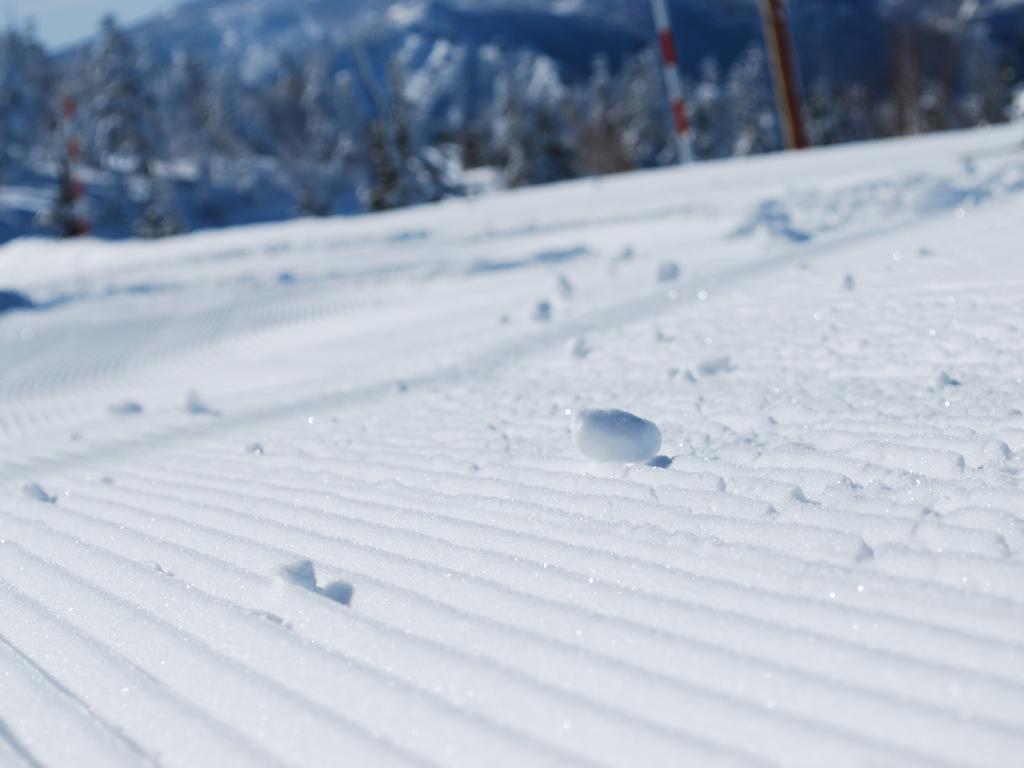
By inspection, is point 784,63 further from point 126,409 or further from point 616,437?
point 616,437

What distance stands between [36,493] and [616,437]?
2.20 m

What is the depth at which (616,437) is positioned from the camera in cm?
303

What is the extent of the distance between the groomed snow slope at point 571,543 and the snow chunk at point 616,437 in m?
0.08

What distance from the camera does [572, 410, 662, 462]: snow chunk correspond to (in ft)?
9.95

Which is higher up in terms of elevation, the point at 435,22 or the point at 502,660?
the point at 435,22

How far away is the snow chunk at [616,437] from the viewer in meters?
3.03

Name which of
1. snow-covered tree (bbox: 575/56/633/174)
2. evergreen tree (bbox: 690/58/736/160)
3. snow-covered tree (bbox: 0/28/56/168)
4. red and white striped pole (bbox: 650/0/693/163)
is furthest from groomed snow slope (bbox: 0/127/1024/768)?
snow-covered tree (bbox: 0/28/56/168)

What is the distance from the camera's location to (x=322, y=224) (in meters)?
14.9

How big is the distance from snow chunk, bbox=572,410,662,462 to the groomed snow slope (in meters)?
0.08

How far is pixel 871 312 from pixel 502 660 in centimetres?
319

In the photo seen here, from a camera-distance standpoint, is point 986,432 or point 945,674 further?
point 986,432

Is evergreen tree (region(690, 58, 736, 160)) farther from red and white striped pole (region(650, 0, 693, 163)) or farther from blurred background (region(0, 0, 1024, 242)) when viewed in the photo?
red and white striped pole (region(650, 0, 693, 163))

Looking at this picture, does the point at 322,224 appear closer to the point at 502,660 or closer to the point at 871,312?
the point at 871,312

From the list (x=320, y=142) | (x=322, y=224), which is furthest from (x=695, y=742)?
(x=320, y=142)
